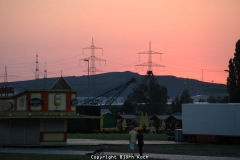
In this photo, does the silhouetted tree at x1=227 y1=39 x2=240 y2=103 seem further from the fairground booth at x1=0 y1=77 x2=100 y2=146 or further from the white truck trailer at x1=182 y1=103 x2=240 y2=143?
the fairground booth at x1=0 y1=77 x2=100 y2=146

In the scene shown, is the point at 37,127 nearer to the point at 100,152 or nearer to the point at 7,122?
the point at 7,122

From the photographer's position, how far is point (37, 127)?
54594 millimetres

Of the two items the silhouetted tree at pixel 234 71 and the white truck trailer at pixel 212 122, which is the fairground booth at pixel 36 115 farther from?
the silhouetted tree at pixel 234 71

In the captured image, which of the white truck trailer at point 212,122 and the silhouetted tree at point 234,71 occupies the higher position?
the silhouetted tree at point 234,71

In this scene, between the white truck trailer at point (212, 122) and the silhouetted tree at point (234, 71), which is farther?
the silhouetted tree at point (234, 71)

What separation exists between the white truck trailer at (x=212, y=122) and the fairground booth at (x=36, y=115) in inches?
456

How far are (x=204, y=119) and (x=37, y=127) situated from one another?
15408mm

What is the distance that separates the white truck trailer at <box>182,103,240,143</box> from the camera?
56.7 meters

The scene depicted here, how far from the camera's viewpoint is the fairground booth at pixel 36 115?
54531 mm

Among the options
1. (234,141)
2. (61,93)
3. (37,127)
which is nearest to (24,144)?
(37,127)

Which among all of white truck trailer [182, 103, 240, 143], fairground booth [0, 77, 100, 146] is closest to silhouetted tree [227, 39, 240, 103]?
white truck trailer [182, 103, 240, 143]

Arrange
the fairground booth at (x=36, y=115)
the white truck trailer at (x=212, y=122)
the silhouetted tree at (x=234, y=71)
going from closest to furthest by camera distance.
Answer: the fairground booth at (x=36, y=115) < the white truck trailer at (x=212, y=122) < the silhouetted tree at (x=234, y=71)

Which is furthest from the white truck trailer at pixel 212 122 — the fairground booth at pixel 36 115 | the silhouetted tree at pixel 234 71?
the silhouetted tree at pixel 234 71

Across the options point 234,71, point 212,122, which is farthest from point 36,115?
point 234,71
